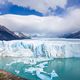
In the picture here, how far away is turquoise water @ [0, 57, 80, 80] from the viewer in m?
5.02

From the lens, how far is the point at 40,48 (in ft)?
18.1

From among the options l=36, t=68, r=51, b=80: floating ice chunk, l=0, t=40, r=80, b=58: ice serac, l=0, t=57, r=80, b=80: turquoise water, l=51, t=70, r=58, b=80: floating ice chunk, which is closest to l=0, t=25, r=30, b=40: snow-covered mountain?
l=0, t=40, r=80, b=58: ice serac

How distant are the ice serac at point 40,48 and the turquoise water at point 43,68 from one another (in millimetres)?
128

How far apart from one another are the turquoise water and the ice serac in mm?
128

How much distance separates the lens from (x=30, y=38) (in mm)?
5480

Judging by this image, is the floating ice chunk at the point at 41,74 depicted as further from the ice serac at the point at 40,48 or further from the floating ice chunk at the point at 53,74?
the ice serac at the point at 40,48

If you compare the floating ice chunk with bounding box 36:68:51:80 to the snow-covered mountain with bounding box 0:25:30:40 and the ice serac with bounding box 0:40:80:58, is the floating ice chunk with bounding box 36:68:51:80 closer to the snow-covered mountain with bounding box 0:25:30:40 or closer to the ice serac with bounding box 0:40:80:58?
the ice serac with bounding box 0:40:80:58

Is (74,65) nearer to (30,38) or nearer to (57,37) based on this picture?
(57,37)

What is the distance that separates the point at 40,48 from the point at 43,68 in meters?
0.53

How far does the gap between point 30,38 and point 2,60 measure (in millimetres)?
683

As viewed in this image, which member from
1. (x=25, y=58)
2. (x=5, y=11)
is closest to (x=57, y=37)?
(x=25, y=58)

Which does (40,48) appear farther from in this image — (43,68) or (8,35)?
(8,35)

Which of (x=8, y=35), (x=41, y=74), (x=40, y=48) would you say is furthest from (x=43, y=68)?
(x=8, y=35)

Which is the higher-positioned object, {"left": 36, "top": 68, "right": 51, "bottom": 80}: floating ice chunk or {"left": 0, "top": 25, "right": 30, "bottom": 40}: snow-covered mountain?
{"left": 0, "top": 25, "right": 30, "bottom": 40}: snow-covered mountain
